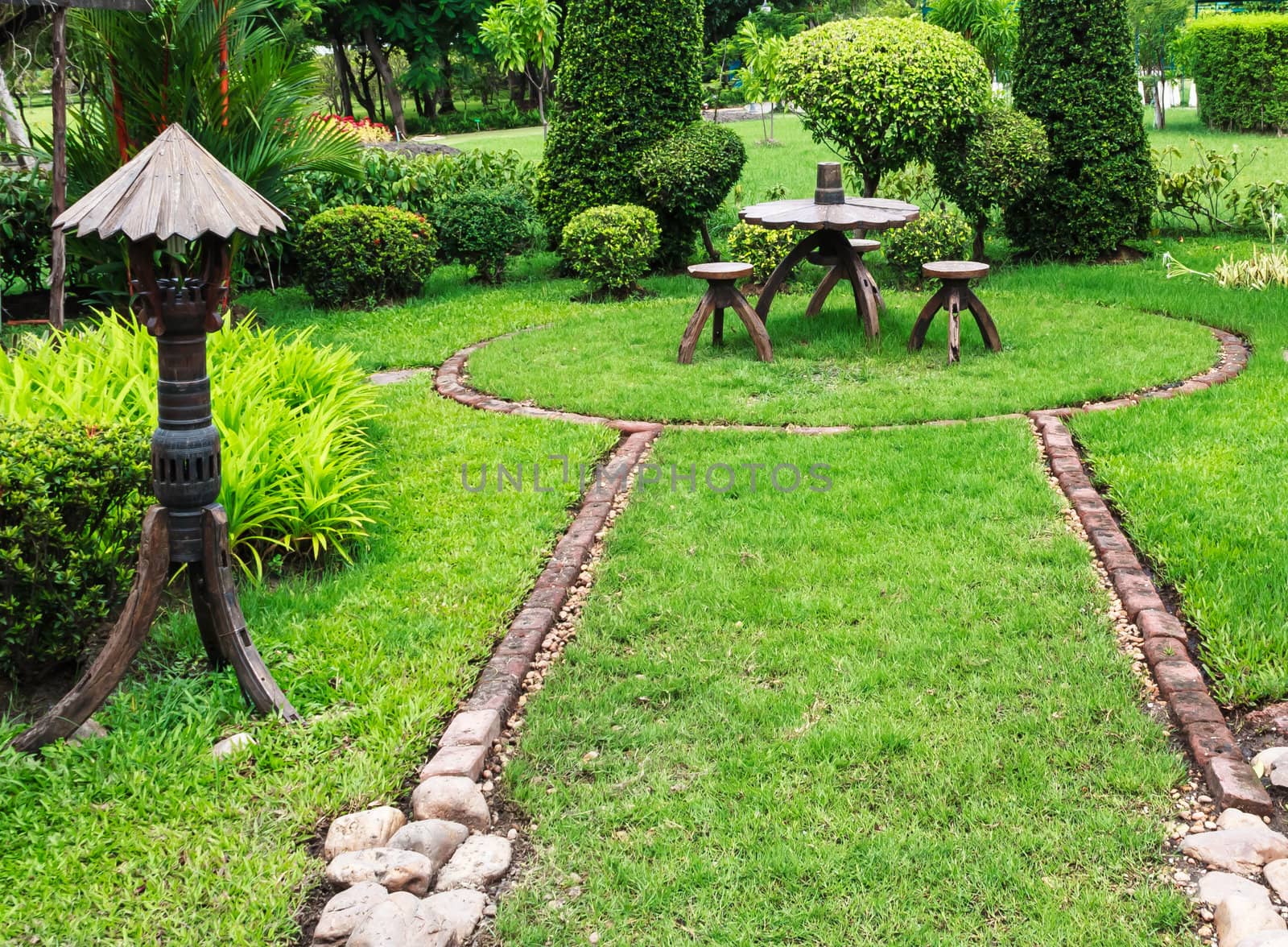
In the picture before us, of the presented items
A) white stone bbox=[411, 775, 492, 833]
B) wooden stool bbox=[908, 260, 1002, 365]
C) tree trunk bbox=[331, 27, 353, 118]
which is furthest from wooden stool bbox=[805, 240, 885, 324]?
tree trunk bbox=[331, 27, 353, 118]

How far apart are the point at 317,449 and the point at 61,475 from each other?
142 centimetres

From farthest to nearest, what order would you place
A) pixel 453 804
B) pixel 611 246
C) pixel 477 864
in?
pixel 611 246
pixel 453 804
pixel 477 864

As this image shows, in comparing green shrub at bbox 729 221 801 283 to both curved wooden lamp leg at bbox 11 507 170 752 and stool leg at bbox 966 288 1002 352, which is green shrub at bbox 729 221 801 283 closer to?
stool leg at bbox 966 288 1002 352

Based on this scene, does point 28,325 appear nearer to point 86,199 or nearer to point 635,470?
point 635,470

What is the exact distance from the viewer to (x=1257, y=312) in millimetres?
8266

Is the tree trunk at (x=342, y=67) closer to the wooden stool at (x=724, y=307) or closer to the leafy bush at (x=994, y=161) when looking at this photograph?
the leafy bush at (x=994, y=161)

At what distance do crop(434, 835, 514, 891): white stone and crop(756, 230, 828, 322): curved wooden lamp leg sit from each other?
5691 mm

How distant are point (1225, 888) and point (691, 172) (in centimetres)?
864

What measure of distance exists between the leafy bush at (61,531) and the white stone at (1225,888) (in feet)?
10.9

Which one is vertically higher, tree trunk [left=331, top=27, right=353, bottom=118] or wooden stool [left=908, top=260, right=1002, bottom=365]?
tree trunk [left=331, top=27, right=353, bottom=118]

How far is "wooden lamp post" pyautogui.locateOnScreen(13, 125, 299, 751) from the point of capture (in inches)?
125

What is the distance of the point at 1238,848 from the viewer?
9.09 feet

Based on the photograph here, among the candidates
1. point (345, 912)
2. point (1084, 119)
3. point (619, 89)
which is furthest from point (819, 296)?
point (345, 912)

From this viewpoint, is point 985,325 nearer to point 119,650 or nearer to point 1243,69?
point 119,650
